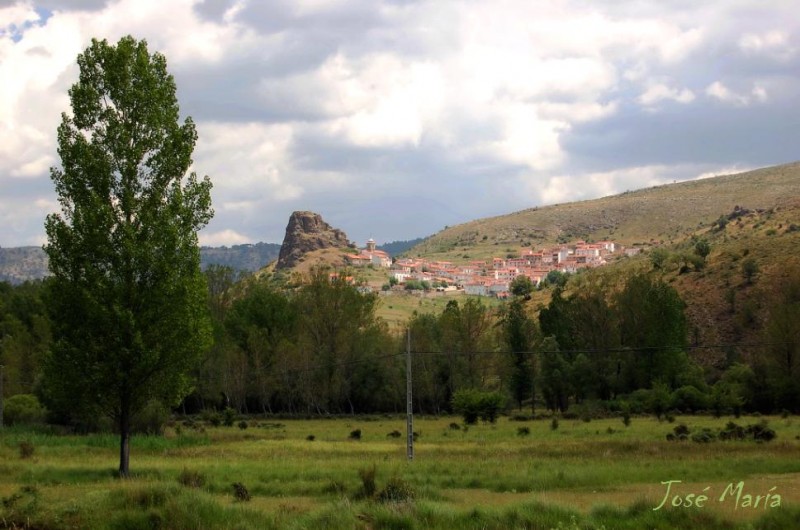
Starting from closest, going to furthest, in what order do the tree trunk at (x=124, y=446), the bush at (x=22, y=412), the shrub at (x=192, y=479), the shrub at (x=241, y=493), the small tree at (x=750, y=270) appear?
the shrub at (x=241, y=493) → the shrub at (x=192, y=479) → the tree trunk at (x=124, y=446) → the bush at (x=22, y=412) → the small tree at (x=750, y=270)

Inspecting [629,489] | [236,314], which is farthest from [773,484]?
[236,314]

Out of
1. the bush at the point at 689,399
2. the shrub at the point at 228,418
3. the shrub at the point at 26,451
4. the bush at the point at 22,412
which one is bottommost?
the shrub at the point at 228,418

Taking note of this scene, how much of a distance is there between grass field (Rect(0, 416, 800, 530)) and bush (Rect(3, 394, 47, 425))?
30.8 feet

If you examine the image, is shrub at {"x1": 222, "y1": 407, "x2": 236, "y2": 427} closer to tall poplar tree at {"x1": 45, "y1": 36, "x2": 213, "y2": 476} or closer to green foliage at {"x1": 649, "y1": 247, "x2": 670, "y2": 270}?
tall poplar tree at {"x1": 45, "y1": 36, "x2": 213, "y2": 476}

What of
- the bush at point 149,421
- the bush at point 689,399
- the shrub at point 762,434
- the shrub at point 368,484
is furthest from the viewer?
the bush at point 689,399

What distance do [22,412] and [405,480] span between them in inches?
1688

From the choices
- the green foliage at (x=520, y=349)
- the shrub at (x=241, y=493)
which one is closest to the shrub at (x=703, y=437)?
the shrub at (x=241, y=493)

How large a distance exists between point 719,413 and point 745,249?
4172 cm

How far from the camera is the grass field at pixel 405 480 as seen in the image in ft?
59.0

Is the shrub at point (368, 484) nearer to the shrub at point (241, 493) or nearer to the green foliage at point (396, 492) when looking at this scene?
the green foliage at point (396, 492)

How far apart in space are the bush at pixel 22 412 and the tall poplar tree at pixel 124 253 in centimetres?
3112

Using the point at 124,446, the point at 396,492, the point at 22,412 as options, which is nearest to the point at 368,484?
the point at 396,492

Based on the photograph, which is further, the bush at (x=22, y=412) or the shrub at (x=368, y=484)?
the bush at (x=22, y=412)

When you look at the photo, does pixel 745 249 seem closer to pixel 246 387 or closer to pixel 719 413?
pixel 719 413
